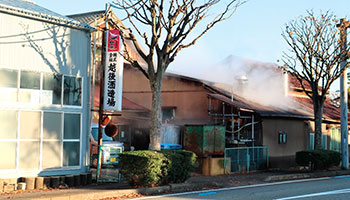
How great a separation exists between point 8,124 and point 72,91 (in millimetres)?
2473

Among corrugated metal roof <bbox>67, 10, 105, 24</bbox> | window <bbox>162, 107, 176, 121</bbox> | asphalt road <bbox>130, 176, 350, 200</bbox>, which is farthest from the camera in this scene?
window <bbox>162, 107, 176, 121</bbox>

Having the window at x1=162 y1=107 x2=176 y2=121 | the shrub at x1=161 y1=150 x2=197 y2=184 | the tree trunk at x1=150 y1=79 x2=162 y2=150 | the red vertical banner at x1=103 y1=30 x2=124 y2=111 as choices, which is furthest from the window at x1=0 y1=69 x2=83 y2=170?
the window at x1=162 y1=107 x2=176 y2=121

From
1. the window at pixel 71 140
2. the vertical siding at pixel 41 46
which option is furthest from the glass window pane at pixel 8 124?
the window at pixel 71 140

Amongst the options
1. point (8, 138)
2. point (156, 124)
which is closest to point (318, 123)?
point (156, 124)

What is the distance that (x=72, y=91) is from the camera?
14828mm

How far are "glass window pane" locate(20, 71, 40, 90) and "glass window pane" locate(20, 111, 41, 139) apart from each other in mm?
821

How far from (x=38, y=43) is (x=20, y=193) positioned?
474cm

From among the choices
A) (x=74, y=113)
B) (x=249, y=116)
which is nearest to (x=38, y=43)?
(x=74, y=113)

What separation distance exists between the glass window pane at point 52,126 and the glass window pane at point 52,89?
1.43 feet

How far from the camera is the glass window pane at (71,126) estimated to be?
14595 millimetres

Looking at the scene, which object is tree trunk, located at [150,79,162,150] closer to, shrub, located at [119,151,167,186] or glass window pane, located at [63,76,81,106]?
shrub, located at [119,151,167,186]

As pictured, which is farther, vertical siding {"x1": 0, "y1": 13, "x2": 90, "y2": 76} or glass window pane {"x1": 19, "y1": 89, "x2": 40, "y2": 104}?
glass window pane {"x1": 19, "y1": 89, "x2": 40, "y2": 104}

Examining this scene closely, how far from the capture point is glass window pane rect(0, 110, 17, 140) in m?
13.1

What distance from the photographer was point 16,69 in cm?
1338
